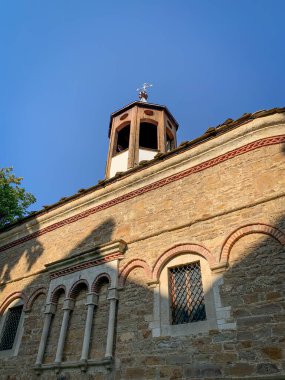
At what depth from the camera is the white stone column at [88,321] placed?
6190 mm

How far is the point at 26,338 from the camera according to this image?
7.62m

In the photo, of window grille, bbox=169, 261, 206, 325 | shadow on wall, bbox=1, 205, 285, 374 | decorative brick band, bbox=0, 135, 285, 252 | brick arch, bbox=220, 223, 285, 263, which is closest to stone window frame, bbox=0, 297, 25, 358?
shadow on wall, bbox=1, 205, 285, 374

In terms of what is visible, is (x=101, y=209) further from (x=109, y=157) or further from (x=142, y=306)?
(x=109, y=157)

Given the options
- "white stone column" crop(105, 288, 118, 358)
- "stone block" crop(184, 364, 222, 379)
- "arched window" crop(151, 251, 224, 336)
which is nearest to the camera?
"stone block" crop(184, 364, 222, 379)

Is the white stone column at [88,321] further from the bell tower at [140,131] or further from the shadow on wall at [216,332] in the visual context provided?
the bell tower at [140,131]

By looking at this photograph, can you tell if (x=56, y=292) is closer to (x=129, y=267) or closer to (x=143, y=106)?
(x=129, y=267)

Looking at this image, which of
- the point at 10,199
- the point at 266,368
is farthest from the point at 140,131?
the point at 266,368

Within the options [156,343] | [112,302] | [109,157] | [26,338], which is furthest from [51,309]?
[109,157]

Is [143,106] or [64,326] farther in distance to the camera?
[143,106]

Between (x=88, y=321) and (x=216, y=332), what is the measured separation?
2.94 meters

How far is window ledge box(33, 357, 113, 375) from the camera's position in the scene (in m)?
5.78

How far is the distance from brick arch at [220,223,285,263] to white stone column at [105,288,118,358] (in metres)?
2.52

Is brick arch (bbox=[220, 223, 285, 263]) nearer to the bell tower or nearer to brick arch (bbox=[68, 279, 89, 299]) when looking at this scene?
brick arch (bbox=[68, 279, 89, 299])

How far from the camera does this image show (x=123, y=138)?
15984 millimetres
